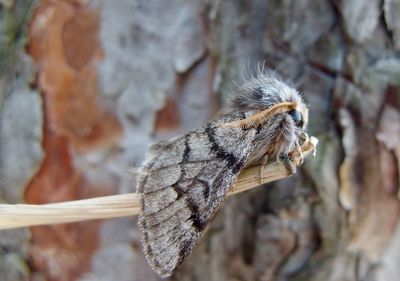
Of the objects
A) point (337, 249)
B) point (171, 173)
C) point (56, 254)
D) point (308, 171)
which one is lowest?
point (56, 254)

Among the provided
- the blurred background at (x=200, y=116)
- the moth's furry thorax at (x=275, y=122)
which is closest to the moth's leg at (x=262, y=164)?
the moth's furry thorax at (x=275, y=122)

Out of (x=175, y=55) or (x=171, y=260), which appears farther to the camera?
(x=175, y=55)

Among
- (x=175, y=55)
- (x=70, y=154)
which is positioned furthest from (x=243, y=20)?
(x=70, y=154)

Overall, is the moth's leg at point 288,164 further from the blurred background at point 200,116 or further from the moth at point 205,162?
the blurred background at point 200,116

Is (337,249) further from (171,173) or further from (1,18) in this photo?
(1,18)

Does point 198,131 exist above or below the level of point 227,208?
above

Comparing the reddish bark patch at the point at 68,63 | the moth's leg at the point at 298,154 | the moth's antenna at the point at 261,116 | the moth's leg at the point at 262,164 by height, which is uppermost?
the moth's antenna at the point at 261,116

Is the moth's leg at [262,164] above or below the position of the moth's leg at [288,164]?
below
